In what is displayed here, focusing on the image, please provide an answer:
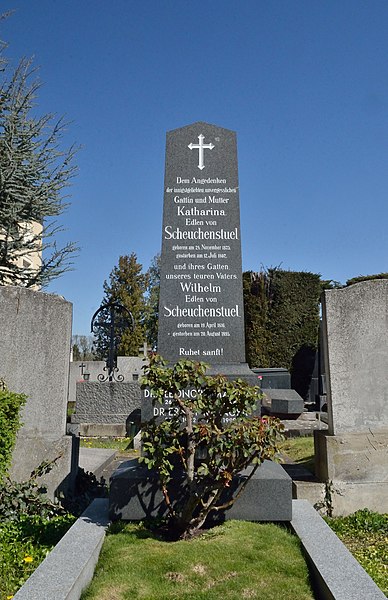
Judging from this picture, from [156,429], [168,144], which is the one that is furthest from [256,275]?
[156,429]

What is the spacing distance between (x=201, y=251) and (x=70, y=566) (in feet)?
10.4

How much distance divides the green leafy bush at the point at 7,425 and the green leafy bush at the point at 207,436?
53.2 inches

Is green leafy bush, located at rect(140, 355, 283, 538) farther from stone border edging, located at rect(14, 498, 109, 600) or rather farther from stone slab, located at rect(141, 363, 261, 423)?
stone slab, located at rect(141, 363, 261, 423)

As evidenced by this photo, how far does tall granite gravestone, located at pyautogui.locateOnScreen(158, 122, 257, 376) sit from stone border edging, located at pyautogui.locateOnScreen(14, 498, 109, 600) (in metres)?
1.89

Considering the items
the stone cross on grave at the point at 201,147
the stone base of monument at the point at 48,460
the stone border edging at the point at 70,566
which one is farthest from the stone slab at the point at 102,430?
the stone border edging at the point at 70,566

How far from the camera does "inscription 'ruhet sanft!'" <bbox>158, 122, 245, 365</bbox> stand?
5.08m

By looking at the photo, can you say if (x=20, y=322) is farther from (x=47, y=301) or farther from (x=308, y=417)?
(x=308, y=417)

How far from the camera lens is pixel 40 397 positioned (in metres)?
5.32

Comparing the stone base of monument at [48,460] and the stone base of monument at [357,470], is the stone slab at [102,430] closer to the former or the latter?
the stone base of monument at [48,460]

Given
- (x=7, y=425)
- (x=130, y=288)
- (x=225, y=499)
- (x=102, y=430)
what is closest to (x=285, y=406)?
(x=102, y=430)

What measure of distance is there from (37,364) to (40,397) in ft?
1.12

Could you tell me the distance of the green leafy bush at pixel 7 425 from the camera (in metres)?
4.16

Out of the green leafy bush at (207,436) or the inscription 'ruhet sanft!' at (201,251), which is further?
the inscription 'ruhet sanft!' at (201,251)

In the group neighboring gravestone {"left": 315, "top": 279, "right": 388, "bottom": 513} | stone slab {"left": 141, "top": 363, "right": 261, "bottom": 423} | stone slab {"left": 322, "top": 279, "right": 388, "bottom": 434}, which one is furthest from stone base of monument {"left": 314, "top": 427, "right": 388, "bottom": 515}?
stone slab {"left": 141, "top": 363, "right": 261, "bottom": 423}
